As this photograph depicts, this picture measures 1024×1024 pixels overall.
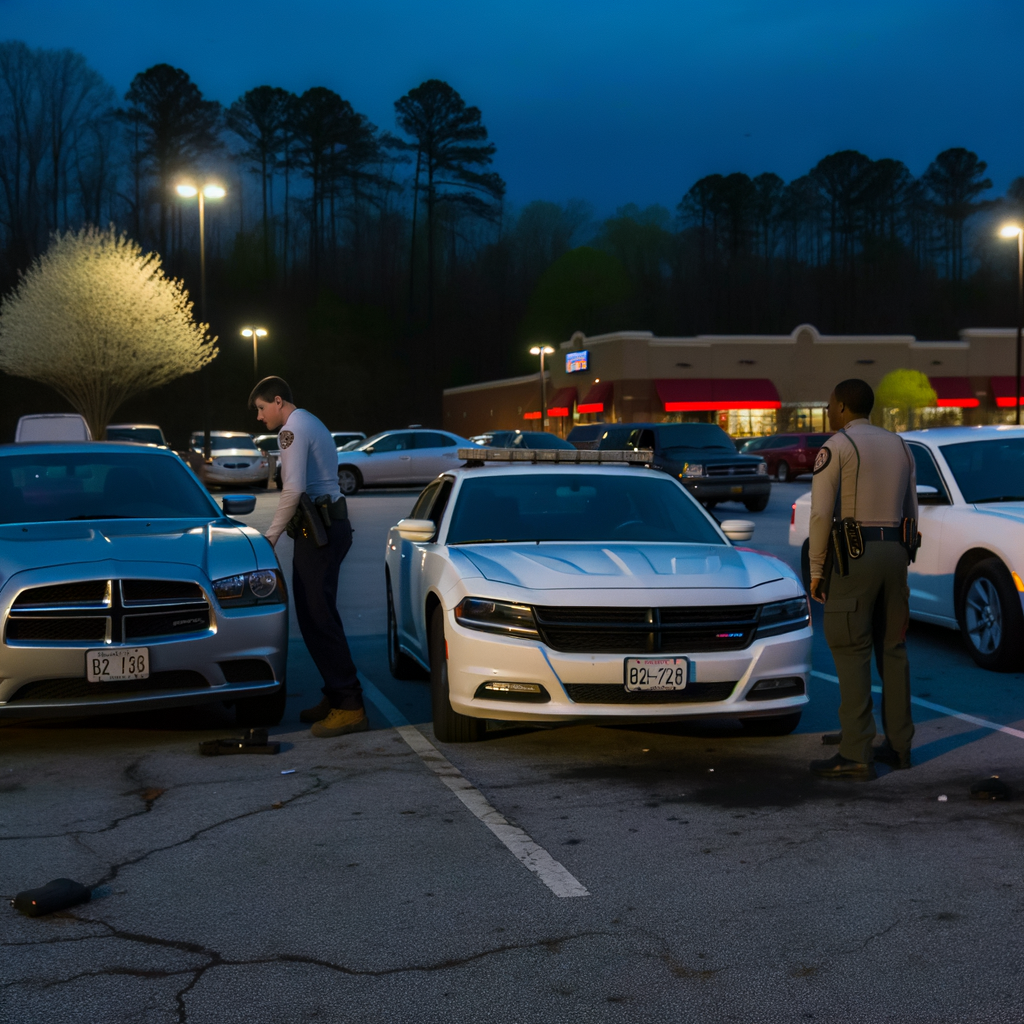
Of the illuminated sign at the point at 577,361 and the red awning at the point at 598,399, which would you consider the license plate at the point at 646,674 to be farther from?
the illuminated sign at the point at 577,361

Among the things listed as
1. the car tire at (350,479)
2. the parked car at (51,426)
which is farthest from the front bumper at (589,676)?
the car tire at (350,479)

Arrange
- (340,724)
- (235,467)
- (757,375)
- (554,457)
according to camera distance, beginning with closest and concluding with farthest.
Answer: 1. (340,724)
2. (554,457)
3. (235,467)
4. (757,375)

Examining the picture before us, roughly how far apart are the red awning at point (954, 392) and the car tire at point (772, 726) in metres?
67.6

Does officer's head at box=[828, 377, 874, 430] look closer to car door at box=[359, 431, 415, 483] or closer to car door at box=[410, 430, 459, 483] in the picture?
car door at box=[410, 430, 459, 483]

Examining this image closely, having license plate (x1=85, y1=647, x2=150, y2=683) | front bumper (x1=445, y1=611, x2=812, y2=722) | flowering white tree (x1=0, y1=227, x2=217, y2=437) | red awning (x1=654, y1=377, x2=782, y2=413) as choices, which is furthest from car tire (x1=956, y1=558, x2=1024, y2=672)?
red awning (x1=654, y1=377, x2=782, y2=413)

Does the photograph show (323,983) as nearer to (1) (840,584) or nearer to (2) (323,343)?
(1) (840,584)

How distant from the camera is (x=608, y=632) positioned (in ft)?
19.1

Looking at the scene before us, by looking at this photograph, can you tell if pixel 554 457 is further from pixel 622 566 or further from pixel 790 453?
pixel 790 453

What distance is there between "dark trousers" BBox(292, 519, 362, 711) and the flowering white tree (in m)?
42.4

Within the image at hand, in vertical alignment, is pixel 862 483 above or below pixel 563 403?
below

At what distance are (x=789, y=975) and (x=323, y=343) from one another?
98937 mm

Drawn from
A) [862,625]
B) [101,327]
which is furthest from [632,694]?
[101,327]

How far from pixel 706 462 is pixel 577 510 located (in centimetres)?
1773

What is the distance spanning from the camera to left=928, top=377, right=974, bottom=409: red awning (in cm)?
7025
